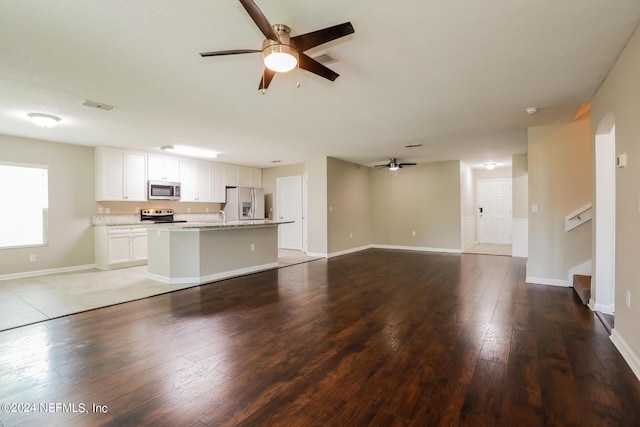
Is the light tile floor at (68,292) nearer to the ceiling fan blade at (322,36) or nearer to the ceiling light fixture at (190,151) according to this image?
the ceiling light fixture at (190,151)

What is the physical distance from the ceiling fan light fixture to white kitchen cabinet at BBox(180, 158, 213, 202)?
5763mm

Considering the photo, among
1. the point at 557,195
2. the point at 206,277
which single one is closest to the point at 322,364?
the point at 206,277

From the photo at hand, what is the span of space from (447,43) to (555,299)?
3433 millimetres

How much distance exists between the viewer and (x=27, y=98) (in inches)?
134

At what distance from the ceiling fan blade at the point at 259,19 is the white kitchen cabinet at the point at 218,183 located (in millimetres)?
6343

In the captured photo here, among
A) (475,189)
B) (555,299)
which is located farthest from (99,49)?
(475,189)

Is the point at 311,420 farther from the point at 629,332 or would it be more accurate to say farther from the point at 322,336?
the point at 629,332

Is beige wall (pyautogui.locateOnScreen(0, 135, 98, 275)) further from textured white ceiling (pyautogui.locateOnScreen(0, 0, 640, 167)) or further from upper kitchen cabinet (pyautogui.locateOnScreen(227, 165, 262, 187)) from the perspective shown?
upper kitchen cabinet (pyautogui.locateOnScreen(227, 165, 262, 187))

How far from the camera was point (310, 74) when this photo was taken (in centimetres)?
287

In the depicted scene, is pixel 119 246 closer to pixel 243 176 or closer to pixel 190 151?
pixel 190 151

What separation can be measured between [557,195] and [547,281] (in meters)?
1.30

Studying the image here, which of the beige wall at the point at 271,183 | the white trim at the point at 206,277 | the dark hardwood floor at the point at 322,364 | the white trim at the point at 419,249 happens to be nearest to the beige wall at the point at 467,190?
the white trim at the point at 419,249

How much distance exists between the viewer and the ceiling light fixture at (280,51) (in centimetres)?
204

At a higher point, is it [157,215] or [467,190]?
[467,190]
